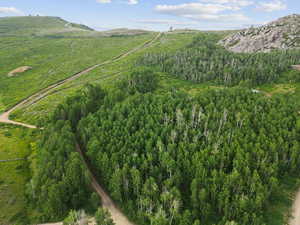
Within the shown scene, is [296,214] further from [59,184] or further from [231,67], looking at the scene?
[231,67]

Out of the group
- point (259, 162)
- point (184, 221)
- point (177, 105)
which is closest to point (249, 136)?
point (259, 162)

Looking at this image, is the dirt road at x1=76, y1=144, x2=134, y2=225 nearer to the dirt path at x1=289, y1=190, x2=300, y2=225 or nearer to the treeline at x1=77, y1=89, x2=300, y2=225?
the treeline at x1=77, y1=89, x2=300, y2=225

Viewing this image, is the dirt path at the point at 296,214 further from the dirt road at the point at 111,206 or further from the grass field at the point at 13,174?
the grass field at the point at 13,174

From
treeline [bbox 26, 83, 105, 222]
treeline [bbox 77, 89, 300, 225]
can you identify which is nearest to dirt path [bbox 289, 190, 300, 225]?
treeline [bbox 77, 89, 300, 225]

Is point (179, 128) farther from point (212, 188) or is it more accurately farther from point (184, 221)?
point (184, 221)

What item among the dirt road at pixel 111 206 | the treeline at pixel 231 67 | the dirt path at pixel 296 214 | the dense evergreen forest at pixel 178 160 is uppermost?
the treeline at pixel 231 67

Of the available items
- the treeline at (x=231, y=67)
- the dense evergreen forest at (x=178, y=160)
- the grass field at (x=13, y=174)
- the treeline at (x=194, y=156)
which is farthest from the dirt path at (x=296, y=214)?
the treeline at (x=231, y=67)
